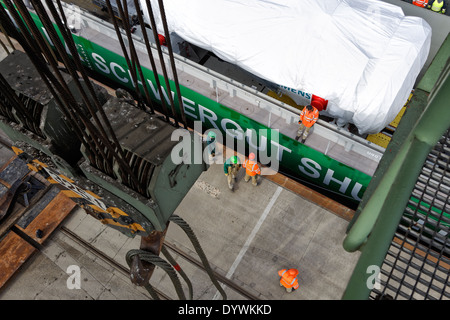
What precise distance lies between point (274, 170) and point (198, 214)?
96.5 inches

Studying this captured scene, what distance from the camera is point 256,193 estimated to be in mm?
9273

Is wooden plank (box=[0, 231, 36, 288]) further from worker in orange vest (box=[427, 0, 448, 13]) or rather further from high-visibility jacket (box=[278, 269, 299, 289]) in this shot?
worker in orange vest (box=[427, 0, 448, 13])

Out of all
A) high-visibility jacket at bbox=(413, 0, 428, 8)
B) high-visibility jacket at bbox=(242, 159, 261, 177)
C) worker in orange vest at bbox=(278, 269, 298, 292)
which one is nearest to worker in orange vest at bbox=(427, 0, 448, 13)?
high-visibility jacket at bbox=(413, 0, 428, 8)

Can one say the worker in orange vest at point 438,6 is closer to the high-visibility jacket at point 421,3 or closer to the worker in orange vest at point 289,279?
the high-visibility jacket at point 421,3

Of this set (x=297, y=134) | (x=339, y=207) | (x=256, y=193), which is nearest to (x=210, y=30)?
(x=297, y=134)

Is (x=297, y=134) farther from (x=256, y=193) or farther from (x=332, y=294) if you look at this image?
(x=332, y=294)

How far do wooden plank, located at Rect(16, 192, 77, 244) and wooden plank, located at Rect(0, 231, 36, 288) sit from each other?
0.25 m

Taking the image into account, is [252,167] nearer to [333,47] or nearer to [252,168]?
[252,168]

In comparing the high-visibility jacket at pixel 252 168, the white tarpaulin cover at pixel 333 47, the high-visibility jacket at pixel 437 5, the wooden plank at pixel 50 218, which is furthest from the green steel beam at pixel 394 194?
the high-visibility jacket at pixel 437 5

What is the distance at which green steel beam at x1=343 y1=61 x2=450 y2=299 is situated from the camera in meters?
2.40

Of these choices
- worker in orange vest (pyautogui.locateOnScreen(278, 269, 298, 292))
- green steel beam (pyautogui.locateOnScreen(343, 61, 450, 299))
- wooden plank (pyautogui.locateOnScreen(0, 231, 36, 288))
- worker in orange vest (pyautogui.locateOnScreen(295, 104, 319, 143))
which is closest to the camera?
green steel beam (pyautogui.locateOnScreen(343, 61, 450, 299))

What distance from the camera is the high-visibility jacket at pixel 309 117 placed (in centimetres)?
859

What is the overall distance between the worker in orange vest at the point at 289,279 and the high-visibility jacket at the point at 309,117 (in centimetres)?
362
